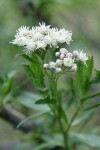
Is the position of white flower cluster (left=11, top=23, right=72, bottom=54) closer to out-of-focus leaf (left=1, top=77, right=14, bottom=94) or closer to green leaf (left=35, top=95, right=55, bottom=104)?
green leaf (left=35, top=95, right=55, bottom=104)

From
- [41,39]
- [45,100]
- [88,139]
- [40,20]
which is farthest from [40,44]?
[40,20]

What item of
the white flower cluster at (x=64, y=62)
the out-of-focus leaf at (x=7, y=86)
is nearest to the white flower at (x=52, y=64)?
the white flower cluster at (x=64, y=62)

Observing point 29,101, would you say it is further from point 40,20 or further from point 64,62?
point 40,20

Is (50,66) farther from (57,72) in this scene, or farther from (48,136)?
(48,136)

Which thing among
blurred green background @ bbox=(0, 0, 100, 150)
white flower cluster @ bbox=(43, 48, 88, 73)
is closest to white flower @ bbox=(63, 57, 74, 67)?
white flower cluster @ bbox=(43, 48, 88, 73)

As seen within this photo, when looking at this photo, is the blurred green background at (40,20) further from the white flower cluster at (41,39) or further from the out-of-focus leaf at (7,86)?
the white flower cluster at (41,39)

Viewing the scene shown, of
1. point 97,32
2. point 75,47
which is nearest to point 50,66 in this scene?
point 75,47

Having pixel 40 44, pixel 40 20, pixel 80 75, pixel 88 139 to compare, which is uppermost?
pixel 40 20
